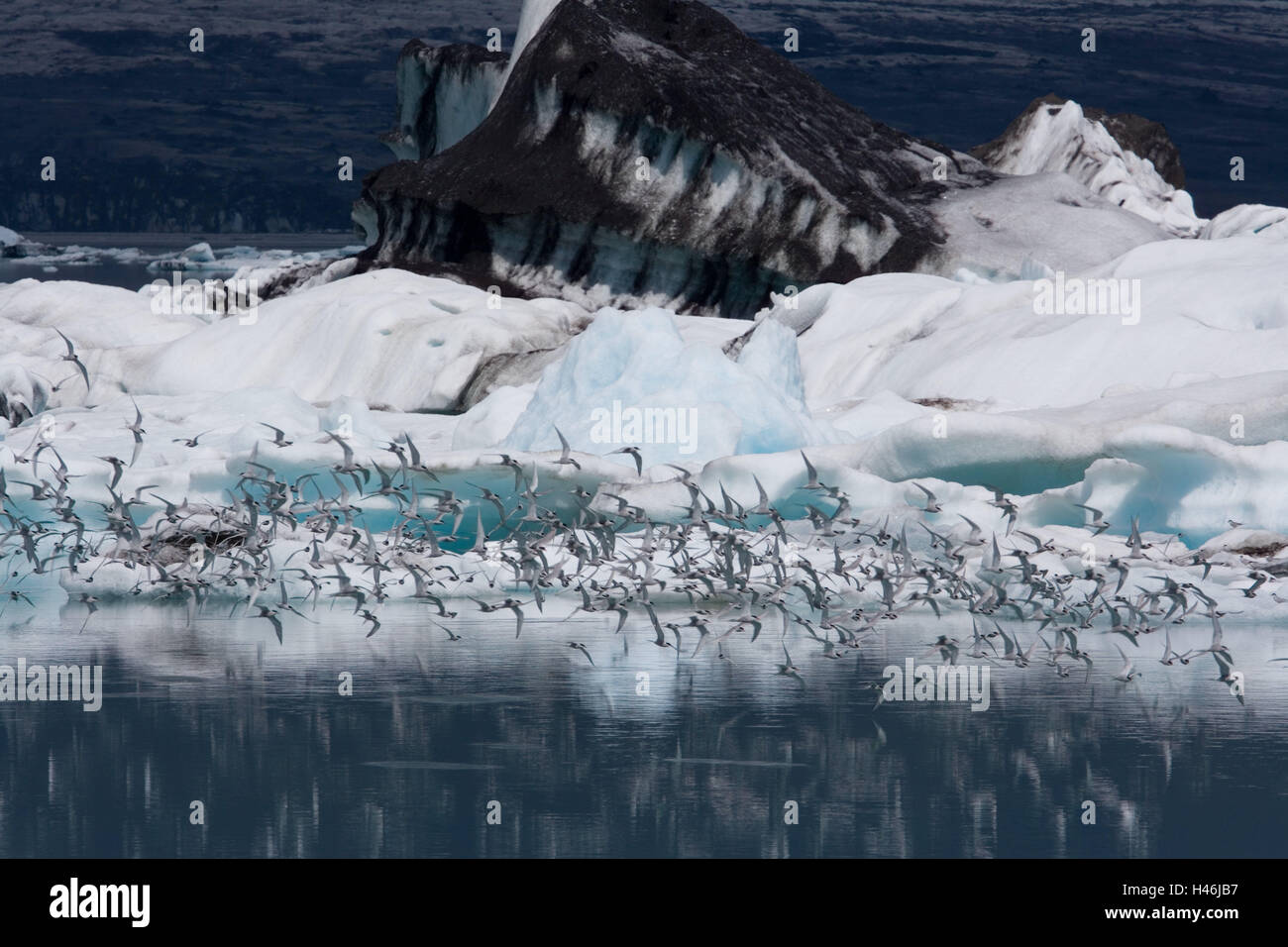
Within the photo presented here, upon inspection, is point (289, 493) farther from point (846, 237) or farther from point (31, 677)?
point (846, 237)

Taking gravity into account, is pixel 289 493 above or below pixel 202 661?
above

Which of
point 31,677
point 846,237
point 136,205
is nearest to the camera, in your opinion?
point 31,677

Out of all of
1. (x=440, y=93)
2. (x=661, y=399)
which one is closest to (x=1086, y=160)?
(x=440, y=93)

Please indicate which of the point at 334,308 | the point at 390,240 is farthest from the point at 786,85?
the point at 334,308

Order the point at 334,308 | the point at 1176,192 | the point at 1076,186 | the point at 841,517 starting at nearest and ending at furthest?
the point at 841,517 < the point at 334,308 < the point at 1076,186 < the point at 1176,192

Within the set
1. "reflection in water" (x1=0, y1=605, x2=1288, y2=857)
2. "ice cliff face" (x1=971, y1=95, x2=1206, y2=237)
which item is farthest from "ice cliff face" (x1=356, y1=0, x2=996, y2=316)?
"reflection in water" (x1=0, y1=605, x2=1288, y2=857)

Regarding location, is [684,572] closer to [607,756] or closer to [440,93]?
[607,756]

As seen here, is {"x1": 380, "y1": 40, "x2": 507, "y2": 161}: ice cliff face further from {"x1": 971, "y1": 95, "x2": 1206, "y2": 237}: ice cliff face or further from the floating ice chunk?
the floating ice chunk
